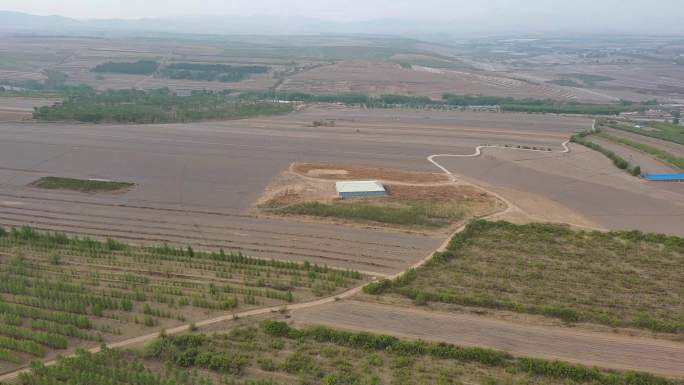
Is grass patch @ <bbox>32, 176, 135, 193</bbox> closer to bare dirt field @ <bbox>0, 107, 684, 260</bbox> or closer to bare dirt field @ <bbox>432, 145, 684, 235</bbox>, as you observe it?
bare dirt field @ <bbox>0, 107, 684, 260</bbox>

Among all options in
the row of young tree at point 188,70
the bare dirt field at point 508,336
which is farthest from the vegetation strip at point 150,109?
the bare dirt field at point 508,336

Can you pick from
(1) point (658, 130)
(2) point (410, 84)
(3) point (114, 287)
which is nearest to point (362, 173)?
(3) point (114, 287)

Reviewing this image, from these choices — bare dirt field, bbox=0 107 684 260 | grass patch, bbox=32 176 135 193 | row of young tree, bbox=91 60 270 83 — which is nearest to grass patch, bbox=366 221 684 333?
bare dirt field, bbox=0 107 684 260

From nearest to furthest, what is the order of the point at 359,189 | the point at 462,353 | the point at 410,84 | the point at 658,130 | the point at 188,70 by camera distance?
the point at 462,353 → the point at 359,189 → the point at 658,130 → the point at 410,84 → the point at 188,70

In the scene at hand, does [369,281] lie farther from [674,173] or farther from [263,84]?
[263,84]

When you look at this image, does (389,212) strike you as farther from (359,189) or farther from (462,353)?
(462,353)
